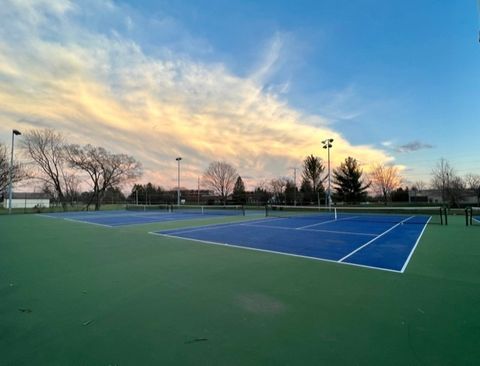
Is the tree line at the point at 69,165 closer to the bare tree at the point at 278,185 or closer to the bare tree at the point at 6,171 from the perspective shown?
the bare tree at the point at 6,171

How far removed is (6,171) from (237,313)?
147 feet

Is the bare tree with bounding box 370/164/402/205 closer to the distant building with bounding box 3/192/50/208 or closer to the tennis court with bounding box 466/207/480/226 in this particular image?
the tennis court with bounding box 466/207/480/226

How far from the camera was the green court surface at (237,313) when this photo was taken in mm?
2238

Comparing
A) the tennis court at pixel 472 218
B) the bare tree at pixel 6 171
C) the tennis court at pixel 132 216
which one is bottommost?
the tennis court at pixel 132 216

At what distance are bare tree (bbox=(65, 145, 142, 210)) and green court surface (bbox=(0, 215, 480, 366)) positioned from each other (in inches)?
1468

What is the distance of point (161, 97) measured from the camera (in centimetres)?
1630

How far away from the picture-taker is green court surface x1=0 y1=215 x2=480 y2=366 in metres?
2.24

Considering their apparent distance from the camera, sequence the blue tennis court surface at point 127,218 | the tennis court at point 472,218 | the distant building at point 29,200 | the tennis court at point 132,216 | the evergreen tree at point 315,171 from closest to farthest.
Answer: the tennis court at point 472,218 → the blue tennis court surface at point 127,218 → the tennis court at point 132,216 → the distant building at point 29,200 → the evergreen tree at point 315,171

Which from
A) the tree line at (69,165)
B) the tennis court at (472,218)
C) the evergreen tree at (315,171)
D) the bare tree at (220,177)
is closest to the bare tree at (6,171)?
the tree line at (69,165)

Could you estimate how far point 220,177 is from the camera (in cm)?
5744

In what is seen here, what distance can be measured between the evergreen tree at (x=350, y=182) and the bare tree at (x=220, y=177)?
80.5ft

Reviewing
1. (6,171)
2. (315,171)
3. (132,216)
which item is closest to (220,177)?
(315,171)

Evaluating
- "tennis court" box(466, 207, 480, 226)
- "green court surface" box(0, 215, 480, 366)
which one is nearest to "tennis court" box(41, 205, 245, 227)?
"green court surface" box(0, 215, 480, 366)

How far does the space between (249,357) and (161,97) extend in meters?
16.8
